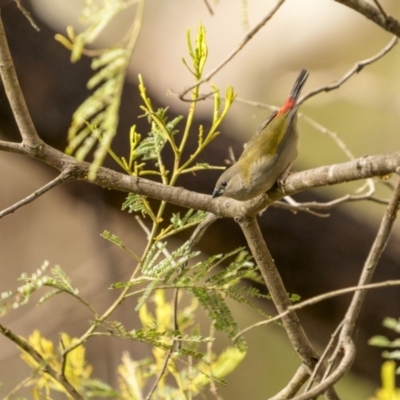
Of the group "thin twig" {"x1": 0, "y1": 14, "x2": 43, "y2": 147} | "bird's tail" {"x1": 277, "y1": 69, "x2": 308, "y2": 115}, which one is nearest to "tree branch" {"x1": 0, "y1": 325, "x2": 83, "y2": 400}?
"thin twig" {"x1": 0, "y1": 14, "x2": 43, "y2": 147}

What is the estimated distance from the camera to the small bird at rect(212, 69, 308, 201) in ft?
2.23

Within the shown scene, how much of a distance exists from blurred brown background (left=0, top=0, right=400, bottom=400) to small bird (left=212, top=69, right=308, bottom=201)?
36 cm

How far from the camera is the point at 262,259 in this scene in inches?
26.5

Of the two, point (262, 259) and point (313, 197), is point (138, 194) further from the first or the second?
point (313, 197)

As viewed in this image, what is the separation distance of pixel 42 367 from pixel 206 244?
59 cm

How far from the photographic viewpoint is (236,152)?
46.7 inches

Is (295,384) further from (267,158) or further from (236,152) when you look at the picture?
(236,152)

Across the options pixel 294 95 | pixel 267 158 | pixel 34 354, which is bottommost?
pixel 34 354

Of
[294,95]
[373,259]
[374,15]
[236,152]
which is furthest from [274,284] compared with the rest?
[236,152]

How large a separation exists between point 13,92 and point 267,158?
0.34m

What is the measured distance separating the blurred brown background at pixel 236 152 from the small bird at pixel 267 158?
1.18ft

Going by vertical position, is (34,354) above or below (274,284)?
below

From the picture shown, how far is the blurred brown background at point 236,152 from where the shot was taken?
113cm

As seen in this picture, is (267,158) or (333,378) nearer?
(333,378)
